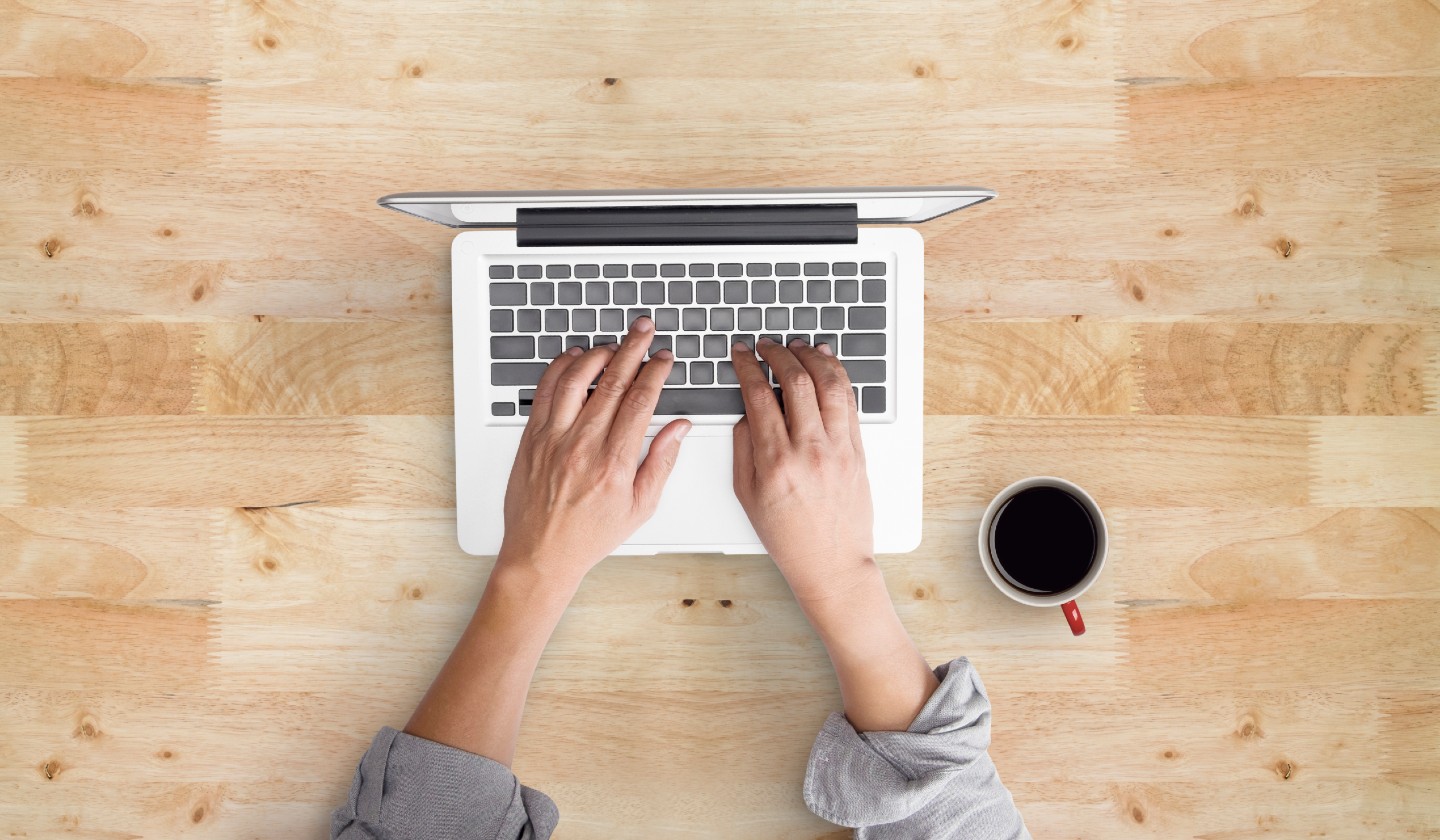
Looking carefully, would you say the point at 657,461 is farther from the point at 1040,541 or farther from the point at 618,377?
the point at 1040,541

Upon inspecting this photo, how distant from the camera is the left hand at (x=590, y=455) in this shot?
87 cm

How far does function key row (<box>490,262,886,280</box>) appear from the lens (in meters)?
0.88

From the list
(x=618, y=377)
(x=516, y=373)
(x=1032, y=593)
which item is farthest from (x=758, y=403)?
(x=1032, y=593)

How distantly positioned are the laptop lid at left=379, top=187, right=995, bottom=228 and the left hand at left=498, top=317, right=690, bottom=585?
12 centimetres

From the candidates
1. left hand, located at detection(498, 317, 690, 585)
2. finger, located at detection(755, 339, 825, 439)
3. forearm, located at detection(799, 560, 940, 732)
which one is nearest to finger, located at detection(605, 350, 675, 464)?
left hand, located at detection(498, 317, 690, 585)

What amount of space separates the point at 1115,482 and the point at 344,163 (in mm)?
926

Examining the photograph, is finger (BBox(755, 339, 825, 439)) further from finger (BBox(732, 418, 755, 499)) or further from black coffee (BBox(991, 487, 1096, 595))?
black coffee (BBox(991, 487, 1096, 595))

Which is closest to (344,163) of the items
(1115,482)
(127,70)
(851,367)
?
(127,70)

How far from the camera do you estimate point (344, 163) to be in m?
0.96

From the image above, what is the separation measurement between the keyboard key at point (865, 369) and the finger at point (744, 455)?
118mm

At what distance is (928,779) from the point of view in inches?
33.4

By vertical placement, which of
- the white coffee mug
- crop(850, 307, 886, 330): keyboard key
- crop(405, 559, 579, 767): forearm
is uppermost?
crop(850, 307, 886, 330): keyboard key

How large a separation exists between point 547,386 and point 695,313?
0.17m

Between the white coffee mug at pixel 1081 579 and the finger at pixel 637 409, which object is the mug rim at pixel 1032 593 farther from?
the finger at pixel 637 409
